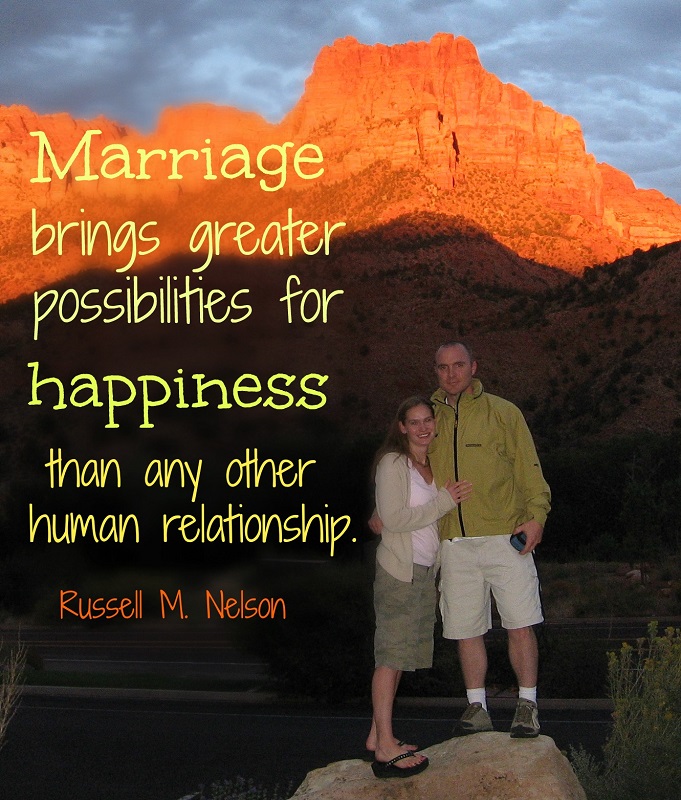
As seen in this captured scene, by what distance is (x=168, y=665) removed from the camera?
71.1 feet

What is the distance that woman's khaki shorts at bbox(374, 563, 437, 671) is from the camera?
6547 millimetres

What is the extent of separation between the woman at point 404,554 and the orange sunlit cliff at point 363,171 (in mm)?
57257

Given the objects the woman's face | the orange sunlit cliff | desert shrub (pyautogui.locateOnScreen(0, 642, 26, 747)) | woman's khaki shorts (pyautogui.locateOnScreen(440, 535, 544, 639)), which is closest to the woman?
the woman's face

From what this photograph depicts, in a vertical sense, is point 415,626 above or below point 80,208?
below

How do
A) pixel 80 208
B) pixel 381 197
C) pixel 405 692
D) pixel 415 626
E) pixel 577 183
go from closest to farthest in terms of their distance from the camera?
pixel 415 626
pixel 405 692
pixel 381 197
pixel 80 208
pixel 577 183

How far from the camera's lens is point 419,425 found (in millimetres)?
6590

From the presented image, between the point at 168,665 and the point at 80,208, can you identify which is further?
the point at 80,208

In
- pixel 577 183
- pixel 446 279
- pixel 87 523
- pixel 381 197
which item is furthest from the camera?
pixel 577 183

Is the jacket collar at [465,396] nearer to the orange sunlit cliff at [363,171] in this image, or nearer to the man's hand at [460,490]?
the man's hand at [460,490]

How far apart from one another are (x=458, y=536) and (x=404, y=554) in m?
0.36

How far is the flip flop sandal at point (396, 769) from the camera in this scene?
633 centimetres

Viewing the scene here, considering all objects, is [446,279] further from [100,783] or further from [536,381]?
[100,783]

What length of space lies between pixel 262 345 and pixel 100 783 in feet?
161

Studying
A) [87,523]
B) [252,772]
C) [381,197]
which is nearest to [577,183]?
[381,197]
